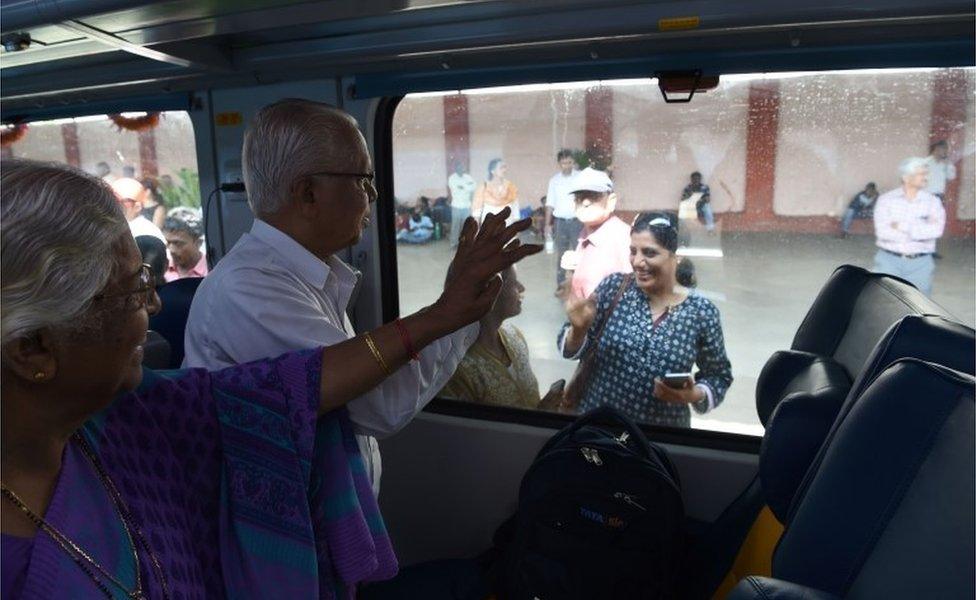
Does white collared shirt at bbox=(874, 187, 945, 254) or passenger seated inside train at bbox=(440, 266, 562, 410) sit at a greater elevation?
white collared shirt at bbox=(874, 187, 945, 254)

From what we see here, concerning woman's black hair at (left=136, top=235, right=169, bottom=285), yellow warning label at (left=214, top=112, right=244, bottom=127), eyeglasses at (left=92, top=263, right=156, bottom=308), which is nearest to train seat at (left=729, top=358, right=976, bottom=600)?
eyeglasses at (left=92, top=263, right=156, bottom=308)

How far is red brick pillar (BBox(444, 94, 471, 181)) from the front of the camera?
275 centimetres

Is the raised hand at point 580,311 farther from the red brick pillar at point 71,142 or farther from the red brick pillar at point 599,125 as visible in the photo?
the red brick pillar at point 71,142

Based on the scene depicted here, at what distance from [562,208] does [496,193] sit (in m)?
0.28

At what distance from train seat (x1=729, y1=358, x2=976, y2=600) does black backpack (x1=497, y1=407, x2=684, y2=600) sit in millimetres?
1047

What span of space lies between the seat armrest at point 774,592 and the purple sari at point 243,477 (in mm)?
717

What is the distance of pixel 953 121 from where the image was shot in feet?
7.05

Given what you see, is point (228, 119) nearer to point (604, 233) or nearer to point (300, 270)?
point (604, 233)

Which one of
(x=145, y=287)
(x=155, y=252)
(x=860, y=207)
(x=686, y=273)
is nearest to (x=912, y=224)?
(x=860, y=207)

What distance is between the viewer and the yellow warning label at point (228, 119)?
121 inches

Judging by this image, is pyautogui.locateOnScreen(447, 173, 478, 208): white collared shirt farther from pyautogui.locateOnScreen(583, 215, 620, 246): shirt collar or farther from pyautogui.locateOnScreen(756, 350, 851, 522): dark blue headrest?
pyautogui.locateOnScreen(756, 350, 851, 522): dark blue headrest

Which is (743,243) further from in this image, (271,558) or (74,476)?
(74,476)

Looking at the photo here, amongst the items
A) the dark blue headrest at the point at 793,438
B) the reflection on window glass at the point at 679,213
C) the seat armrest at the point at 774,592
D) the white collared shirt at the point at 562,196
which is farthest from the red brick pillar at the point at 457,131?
the seat armrest at the point at 774,592

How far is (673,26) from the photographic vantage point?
75.6 inches
